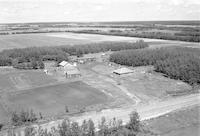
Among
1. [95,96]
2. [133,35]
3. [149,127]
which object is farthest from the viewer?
[133,35]

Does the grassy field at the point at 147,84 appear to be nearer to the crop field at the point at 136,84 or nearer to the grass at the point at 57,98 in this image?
the crop field at the point at 136,84

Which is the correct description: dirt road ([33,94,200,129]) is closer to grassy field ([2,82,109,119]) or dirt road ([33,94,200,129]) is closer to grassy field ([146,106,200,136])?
grassy field ([146,106,200,136])

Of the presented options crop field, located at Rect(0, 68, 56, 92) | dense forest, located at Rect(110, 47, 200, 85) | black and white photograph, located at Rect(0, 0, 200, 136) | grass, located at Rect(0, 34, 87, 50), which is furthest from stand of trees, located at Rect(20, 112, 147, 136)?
grass, located at Rect(0, 34, 87, 50)

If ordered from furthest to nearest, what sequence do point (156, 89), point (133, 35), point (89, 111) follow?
point (133, 35), point (156, 89), point (89, 111)

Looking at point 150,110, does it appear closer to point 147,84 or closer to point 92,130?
point 92,130

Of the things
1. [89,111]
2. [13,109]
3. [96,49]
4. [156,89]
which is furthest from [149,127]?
[96,49]

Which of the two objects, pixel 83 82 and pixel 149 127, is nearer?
pixel 149 127

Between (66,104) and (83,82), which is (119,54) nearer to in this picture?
(83,82)
